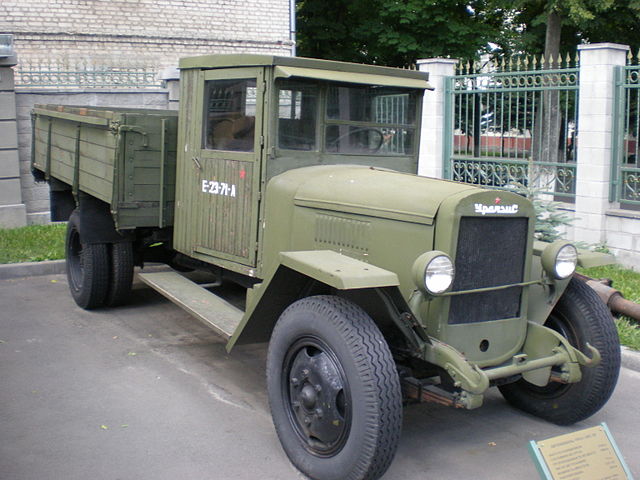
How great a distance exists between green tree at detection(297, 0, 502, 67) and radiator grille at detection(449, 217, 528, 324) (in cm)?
1692

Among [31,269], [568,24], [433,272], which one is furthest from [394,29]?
[433,272]

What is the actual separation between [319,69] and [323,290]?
150 centimetres

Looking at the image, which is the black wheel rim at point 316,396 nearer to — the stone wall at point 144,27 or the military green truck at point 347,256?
the military green truck at point 347,256

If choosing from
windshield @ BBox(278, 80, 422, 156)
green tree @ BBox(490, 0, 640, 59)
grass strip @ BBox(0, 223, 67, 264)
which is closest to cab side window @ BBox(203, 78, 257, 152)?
windshield @ BBox(278, 80, 422, 156)

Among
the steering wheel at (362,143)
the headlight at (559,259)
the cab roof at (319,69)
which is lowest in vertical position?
the headlight at (559,259)

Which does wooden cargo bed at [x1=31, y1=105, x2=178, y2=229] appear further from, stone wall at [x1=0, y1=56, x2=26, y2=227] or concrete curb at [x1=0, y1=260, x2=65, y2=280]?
stone wall at [x1=0, y1=56, x2=26, y2=227]

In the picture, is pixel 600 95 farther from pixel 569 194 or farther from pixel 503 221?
pixel 503 221

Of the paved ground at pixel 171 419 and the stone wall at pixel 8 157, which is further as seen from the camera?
the stone wall at pixel 8 157

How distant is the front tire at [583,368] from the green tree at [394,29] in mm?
16770

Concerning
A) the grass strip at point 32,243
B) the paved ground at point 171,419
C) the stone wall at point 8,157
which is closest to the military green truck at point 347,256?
the paved ground at point 171,419

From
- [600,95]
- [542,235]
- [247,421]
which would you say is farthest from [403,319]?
[600,95]

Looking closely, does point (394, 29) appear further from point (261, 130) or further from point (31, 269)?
point (261, 130)

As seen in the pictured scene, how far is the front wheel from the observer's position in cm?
337

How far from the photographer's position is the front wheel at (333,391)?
11.1ft
